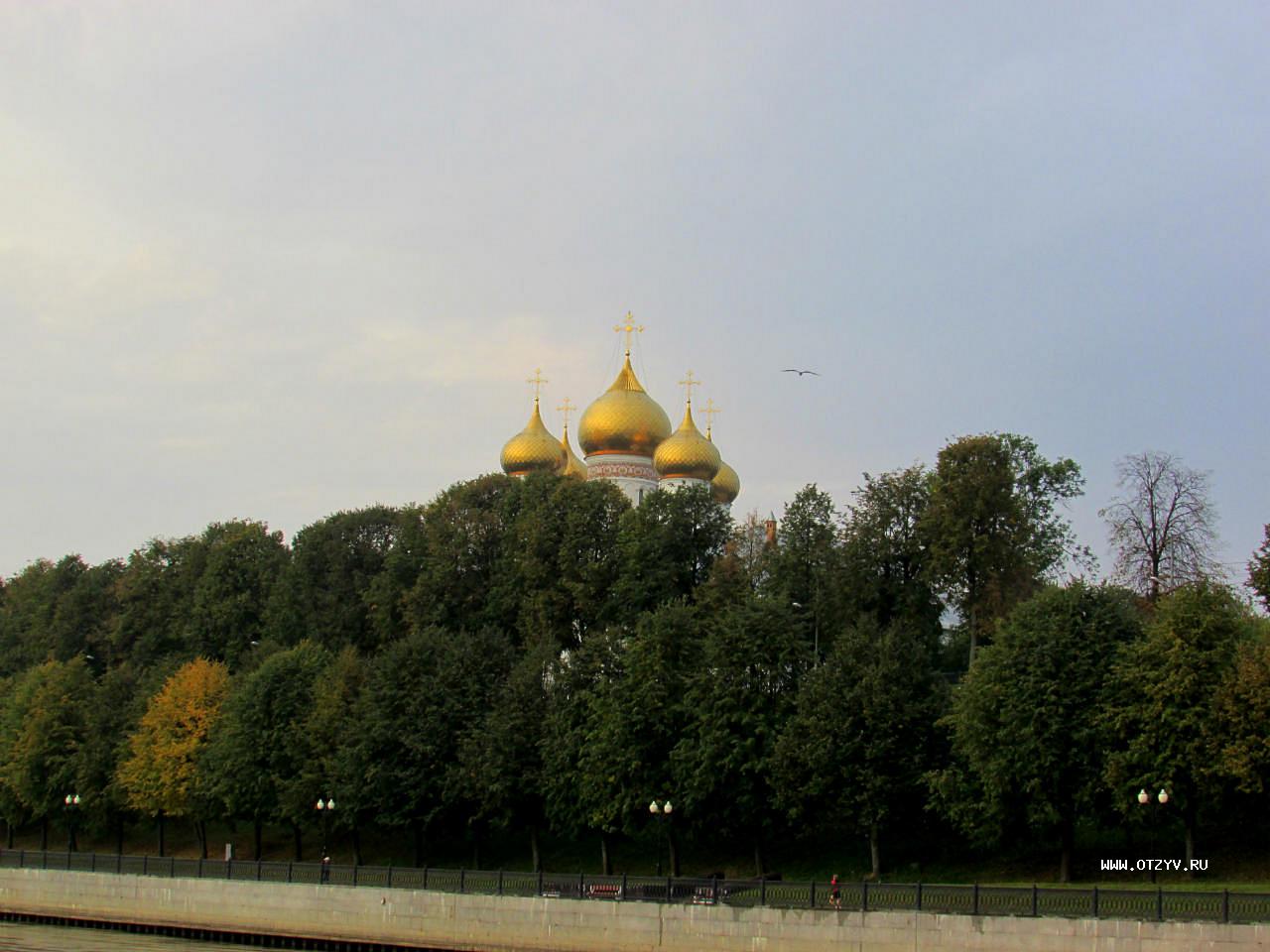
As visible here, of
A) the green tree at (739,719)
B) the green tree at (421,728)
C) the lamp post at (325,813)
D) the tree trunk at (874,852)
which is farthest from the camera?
the lamp post at (325,813)

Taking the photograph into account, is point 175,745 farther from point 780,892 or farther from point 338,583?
point 780,892

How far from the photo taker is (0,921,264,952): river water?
118 feet

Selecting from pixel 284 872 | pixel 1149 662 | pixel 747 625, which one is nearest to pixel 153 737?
pixel 284 872

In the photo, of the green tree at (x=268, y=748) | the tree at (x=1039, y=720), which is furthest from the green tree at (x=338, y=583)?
the tree at (x=1039, y=720)

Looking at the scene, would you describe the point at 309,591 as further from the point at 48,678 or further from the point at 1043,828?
the point at 1043,828

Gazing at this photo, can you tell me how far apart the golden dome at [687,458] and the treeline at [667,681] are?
1027cm

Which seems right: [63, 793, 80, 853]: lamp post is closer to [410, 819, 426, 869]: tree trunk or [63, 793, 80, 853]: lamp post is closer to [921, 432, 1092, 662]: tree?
[410, 819, 426, 869]: tree trunk

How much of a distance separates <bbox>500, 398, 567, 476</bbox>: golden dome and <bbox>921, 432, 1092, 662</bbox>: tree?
87.8ft

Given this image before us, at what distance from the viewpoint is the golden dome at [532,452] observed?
6888 cm

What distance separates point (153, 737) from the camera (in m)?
50.2

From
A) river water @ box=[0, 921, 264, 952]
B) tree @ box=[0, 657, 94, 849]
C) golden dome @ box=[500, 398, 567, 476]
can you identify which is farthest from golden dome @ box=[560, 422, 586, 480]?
river water @ box=[0, 921, 264, 952]

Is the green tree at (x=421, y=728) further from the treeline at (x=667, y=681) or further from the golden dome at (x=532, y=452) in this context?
the golden dome at (x=532, y=452)

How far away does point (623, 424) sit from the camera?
65625 millimetres

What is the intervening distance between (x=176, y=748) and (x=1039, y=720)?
2732cm
